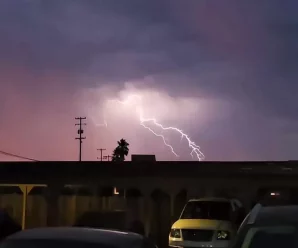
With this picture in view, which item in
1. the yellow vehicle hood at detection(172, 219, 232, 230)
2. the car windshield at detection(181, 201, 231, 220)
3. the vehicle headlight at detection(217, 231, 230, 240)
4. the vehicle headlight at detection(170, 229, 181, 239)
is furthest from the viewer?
the car windshield at detection(181, 201, 231, 220)

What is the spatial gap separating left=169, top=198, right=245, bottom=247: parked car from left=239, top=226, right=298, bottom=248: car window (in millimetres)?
11736

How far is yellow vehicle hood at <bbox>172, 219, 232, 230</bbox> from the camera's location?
59.2ft

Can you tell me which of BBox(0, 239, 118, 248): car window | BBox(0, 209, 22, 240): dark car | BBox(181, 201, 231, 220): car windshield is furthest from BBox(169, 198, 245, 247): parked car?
BBox(0, 239, 118, 248): car window

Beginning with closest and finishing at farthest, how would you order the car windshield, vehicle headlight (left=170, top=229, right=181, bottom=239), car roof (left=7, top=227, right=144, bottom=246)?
car roof (left=7, top=227, right=144, bottom=246)
vehicle headlight (left=170, top=229, right=181, bottom=239)
the car windshield

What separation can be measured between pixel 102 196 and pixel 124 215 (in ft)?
13.7

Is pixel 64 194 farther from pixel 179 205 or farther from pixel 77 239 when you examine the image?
pixel 77 239

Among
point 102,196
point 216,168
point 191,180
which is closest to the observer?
point 216,168

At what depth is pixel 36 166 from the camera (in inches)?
1133

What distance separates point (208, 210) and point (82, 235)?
48.2 ft

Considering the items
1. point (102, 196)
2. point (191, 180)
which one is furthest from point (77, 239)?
point (102, 196)

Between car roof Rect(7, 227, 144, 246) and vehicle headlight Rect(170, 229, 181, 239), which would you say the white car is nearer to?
car roof Rect(7, 227, 144, 246)

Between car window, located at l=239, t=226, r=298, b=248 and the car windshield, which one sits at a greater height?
the car windshield

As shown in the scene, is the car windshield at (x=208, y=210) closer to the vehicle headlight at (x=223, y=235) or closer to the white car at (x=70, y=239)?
the vehicle headlight at (x=223, y=235)

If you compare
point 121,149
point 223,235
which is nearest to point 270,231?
point 223,235
